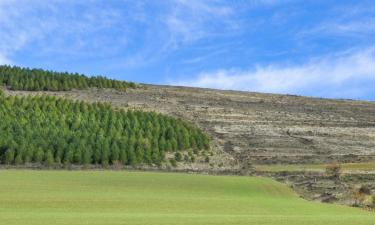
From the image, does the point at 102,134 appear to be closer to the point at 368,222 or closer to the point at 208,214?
the point at 208,214

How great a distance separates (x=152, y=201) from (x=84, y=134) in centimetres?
1755

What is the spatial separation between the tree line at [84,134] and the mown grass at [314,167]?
5.69 meters

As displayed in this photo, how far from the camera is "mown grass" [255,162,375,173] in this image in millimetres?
43375

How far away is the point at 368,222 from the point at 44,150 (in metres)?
23.7

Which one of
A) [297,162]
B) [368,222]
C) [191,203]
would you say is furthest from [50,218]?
[297,162]

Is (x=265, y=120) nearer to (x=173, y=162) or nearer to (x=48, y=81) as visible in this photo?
(x=173, y=162)

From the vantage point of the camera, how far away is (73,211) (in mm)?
23938

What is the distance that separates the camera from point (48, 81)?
63312 millimetres

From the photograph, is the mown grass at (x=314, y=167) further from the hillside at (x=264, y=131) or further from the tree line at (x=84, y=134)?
the tree line at (x=84, y=134)

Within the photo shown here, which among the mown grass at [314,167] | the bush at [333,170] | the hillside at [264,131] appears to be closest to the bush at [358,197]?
the hillside at [264,131]

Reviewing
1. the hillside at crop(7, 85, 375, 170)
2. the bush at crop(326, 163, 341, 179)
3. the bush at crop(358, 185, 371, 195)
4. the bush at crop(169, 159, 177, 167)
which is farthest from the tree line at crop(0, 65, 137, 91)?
the bush at crop(358, 185, 371, 195)

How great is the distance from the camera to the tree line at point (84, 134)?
40.8 m

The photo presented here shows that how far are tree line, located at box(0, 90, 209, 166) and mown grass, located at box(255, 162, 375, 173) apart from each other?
18.7ft

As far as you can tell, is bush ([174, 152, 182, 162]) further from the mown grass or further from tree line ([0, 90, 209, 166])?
the mown grass
